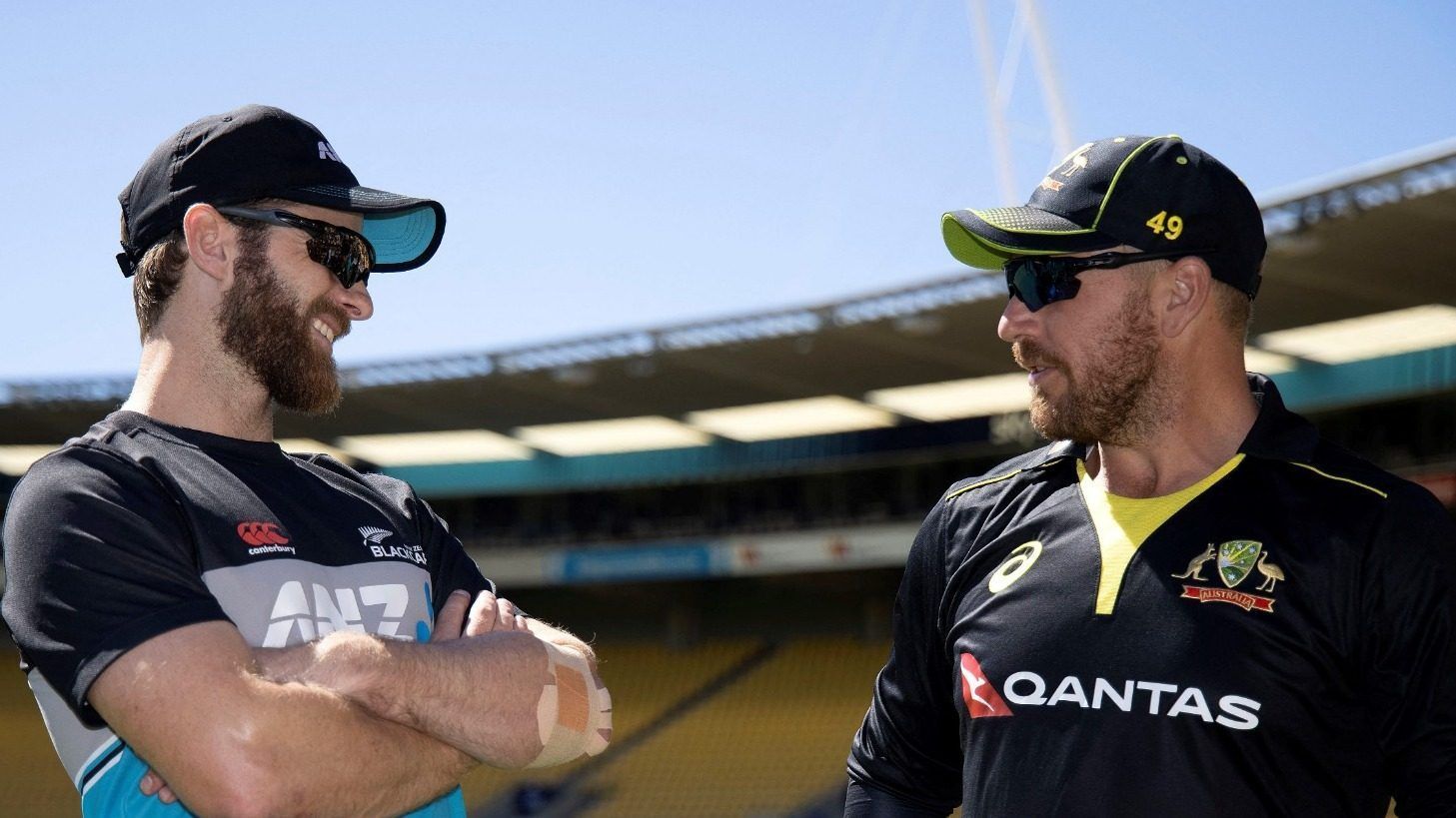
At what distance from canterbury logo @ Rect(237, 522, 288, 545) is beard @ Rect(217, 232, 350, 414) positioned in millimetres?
278

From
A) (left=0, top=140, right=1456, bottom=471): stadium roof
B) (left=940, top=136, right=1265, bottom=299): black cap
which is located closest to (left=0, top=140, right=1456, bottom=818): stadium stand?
(left=0, top=140, right=1456, bottom=471): stadium roof

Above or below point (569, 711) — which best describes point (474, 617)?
above

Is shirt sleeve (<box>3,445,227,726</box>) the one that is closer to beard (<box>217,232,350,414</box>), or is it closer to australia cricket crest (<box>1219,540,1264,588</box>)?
beard (<box>217,232,350,414</box>)

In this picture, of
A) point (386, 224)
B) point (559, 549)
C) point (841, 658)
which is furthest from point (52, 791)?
point (386, 224)

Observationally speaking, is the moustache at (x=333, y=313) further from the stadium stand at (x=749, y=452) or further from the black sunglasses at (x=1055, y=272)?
the stadium stand at (x=749, y=452)

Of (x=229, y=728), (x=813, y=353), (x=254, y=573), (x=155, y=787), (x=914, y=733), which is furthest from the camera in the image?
(x=813, y=353)

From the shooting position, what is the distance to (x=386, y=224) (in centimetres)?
270

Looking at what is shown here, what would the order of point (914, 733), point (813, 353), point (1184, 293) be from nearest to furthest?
1. point (1184, 293)
2. point (914, 733)
3. point (813, 353)

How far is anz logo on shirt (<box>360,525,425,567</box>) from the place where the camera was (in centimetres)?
244

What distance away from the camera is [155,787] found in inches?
82.4

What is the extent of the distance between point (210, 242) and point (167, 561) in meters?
0.60

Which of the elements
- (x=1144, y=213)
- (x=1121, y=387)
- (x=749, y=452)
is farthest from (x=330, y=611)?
(x=749, y=452)

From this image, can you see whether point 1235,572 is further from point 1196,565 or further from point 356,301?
point 356,301

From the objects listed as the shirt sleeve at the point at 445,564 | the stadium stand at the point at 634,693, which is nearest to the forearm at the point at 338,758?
the shirt sleeve at the point at 445,564
